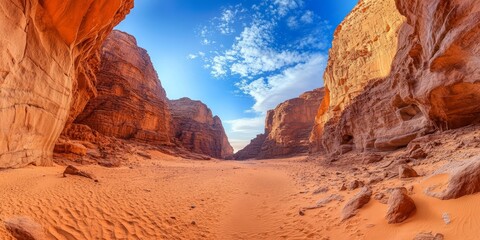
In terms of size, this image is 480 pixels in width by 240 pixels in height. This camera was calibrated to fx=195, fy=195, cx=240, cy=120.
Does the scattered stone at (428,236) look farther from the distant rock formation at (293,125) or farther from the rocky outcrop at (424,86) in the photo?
the distant rock formation at (293,125)

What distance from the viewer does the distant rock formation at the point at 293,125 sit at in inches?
2416

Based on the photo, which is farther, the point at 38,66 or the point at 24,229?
the point at 38,66

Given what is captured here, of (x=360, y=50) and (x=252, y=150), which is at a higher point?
(x=360, y=50)

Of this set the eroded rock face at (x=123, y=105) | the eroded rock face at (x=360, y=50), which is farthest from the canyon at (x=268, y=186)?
the eroded rock face at (x=123, y=105)

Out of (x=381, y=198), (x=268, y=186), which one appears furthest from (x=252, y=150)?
(x=381, y=198)

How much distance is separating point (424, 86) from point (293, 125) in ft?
186

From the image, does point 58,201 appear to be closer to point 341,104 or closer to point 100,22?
point 100,22

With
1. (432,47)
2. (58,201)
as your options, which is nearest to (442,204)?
(432,47)

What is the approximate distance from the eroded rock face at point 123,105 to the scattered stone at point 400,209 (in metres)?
37.0

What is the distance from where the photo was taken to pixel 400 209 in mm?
4004

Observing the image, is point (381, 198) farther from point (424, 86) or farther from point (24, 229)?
point (424, 86)

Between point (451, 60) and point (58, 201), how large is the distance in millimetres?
15075

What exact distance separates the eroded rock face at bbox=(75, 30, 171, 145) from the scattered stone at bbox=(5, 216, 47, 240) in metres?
32.3

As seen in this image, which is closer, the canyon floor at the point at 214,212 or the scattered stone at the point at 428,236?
the scattered stone at the point at 428,236
